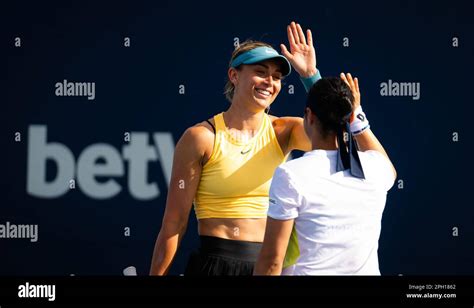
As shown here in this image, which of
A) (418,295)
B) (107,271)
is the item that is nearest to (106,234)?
(107,271)

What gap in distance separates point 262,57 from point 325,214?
111cm

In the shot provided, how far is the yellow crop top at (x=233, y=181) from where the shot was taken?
3574 mm

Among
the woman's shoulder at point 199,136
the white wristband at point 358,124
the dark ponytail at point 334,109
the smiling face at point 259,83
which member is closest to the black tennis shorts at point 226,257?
the woman's shoulder at point 199,136

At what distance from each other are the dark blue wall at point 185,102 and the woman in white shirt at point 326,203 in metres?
2.98

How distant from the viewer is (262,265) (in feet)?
8.81

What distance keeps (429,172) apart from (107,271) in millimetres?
2134

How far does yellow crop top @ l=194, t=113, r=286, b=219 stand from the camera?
11.7 ft

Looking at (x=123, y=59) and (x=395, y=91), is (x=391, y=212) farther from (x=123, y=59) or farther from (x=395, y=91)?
(x=123, y=59)

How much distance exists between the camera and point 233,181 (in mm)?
3580

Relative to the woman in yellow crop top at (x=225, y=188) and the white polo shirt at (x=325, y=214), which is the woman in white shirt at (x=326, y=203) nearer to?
the white polo shirt at (x=325, y=214)

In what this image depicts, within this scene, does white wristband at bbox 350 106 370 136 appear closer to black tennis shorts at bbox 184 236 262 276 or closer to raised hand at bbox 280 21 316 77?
raised hand at bbox 280 21 316 77

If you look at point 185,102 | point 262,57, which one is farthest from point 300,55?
point 185,102

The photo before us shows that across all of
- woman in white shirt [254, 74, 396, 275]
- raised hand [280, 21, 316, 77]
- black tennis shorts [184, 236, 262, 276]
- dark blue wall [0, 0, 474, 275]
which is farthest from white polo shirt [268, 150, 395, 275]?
dark blue wall [0, 0, 474, 275]

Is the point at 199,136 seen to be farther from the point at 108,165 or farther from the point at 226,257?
the point at 108,165
